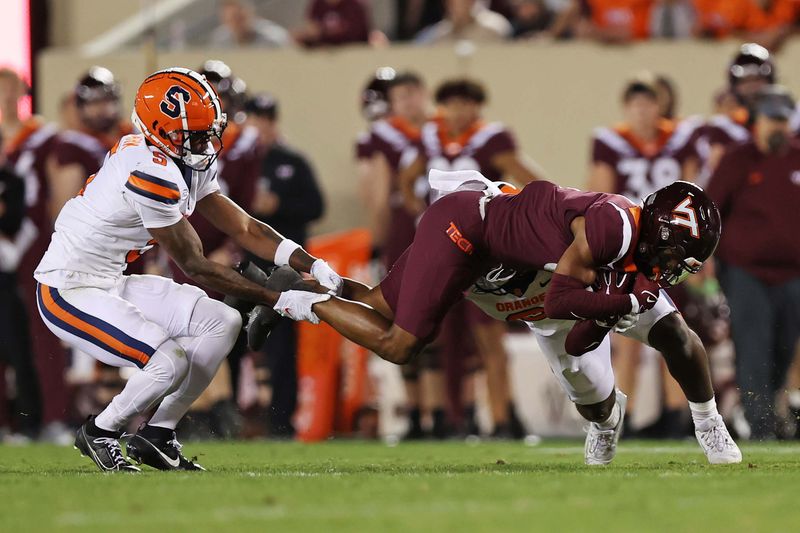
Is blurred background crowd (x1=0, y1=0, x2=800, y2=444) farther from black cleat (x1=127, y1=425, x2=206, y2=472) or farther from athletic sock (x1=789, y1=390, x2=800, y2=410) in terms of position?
black cleat (x1=127, y1=425, x2=206, y2=472)

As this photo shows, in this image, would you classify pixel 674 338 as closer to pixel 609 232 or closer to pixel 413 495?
pixel 609 232

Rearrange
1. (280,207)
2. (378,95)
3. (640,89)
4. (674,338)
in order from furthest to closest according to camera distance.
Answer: (378,95), (280,207), (640,89), (674,338)

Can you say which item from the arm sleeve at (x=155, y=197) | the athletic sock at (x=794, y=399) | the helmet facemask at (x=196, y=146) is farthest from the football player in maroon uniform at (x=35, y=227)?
the athletic sock at (x=794, y=399)

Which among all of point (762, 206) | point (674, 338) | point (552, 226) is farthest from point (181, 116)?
point (762, 206)

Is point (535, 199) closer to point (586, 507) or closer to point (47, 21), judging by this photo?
point (586, 507)

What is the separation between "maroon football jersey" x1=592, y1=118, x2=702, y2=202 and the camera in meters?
9.67

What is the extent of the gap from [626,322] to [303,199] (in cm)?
414

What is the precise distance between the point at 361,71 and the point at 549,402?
3066mm

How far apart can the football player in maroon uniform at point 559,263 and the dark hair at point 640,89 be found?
317 centimetres

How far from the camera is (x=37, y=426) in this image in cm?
1015

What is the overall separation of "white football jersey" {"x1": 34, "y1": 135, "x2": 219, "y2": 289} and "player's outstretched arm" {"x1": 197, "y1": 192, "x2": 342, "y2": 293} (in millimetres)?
224

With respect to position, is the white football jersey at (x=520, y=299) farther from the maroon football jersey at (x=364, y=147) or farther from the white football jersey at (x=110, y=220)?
the maroon football jersey at (x=364, y=147)

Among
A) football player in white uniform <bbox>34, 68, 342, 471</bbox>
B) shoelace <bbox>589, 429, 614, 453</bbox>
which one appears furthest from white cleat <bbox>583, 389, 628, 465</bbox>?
football player in white uniform <bbox>34, 68, 342, 471</bbox>

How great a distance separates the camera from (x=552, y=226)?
626cm
